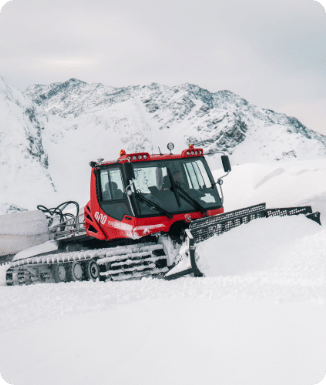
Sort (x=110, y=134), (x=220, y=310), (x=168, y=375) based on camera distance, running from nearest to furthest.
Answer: (x=168, y=375)
(x=220, y=310)
(x=110, y=134)

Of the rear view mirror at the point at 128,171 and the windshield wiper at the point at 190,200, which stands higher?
the rear view mirror at the point at 128,171

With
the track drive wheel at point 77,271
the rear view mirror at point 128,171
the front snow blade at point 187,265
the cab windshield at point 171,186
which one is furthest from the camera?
the track drive wheel at point 77,271

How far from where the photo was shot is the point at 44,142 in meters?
81.0

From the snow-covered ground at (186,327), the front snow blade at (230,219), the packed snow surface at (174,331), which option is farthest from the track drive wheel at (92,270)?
the front snow blade at (230,219)

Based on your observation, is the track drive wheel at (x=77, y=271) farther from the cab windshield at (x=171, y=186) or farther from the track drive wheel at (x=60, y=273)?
the cab windshield at (x=171, y=186)

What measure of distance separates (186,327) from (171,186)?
366 centimetres

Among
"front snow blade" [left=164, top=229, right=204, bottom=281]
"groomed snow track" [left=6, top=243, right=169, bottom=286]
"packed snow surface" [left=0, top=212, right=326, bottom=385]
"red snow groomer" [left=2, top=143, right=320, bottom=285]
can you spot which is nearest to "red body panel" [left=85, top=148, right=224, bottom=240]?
"red snow groomer" [left=2, top=143, right=320, bottom=285]

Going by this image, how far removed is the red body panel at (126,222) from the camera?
21.4 feet

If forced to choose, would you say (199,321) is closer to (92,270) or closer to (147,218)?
(147,218)

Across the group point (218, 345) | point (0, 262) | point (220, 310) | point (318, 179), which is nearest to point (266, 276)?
point (220, 310)

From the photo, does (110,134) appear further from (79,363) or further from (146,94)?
(79,363)

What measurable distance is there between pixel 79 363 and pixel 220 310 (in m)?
1.46

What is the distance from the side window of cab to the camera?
22.2ft

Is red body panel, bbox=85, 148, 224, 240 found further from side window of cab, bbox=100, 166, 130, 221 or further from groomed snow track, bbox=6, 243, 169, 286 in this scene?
groomed snow track, bbox=6, 243, 169, 286
